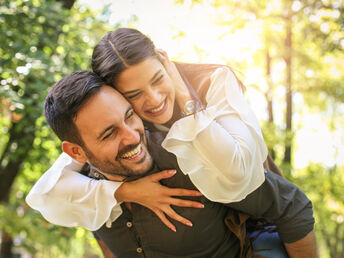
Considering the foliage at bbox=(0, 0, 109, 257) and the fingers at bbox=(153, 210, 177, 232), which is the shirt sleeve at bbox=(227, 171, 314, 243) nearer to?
the fingers at bbox=(153, 210, 177, 232)

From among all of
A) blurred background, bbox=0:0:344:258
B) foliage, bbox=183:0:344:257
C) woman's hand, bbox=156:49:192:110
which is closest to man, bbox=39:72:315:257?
woman's hand, bbox=156:49:192:110

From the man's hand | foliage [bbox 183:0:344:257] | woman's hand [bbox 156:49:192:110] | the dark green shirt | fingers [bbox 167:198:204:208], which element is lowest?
foliage [bbox 183:0:344:257]

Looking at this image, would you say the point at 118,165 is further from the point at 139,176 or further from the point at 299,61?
the point at 299,61

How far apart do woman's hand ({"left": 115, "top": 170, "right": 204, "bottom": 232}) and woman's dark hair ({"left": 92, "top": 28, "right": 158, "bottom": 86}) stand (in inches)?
22.3

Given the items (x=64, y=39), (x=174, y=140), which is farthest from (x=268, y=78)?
(x=174, y=140)

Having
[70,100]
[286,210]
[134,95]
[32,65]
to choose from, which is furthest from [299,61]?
[70,100]

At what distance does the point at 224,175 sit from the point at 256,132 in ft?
1.06

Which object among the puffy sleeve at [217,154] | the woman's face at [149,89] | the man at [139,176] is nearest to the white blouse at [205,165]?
the puffy sleeve at [217,154]

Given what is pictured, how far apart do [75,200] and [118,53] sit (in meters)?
0.86

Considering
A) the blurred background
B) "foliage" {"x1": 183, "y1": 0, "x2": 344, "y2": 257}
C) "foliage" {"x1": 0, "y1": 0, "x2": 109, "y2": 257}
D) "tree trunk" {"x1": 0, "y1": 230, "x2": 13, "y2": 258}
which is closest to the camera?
"foliage" {"x1": 0, "y1": 0, "x2": 109, "y2": 257}

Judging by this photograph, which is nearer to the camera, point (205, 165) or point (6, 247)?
point (205, 165)

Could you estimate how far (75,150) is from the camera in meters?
2.08

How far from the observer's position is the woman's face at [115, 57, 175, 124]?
198 centimetres

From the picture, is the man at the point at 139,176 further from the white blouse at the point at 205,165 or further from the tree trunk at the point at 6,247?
the tree trunk at the point at 6,247
